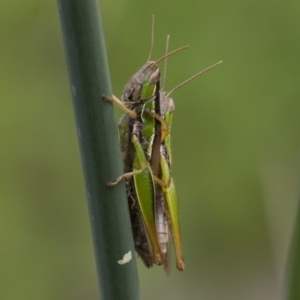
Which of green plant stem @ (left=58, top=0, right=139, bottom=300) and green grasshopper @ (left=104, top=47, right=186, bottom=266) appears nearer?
green plant stem @ (left=58, top=0, right=139, bottom=300)

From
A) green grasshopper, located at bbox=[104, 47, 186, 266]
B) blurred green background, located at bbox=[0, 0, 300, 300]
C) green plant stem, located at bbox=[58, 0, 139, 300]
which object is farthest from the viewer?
blurred green background, located at bbox=[0, 0, 300, 300]

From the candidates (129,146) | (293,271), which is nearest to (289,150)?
(129,146)

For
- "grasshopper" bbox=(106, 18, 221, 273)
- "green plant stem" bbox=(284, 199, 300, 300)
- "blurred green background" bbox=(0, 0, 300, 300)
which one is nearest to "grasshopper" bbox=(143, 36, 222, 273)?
"grasshopper" bbox=(106, 18, 221, 273)

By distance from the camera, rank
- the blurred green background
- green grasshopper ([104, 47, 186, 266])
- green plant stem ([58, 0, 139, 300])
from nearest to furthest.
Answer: green plant stem ([58, 0, 139, 300]), green grasshopper ([104, 47, 186, 266]), the blurred green background

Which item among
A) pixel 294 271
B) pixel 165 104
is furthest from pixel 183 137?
pixel 294 271

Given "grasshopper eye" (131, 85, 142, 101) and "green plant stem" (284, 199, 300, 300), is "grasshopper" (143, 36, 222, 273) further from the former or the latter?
"green plant stem" (284, 199, 300, 300)

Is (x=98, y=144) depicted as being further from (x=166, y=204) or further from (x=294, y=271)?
(x=166, y=204)
